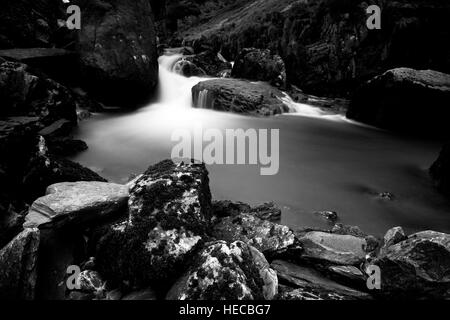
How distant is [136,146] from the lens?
35.3ft

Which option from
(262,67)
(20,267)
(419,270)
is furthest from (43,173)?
(262,67)

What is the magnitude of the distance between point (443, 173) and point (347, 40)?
10882mm

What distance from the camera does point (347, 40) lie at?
56.4ft

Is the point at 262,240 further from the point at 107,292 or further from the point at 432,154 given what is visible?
the point at 432,154

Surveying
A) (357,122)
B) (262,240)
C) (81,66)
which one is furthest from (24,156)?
(357,122)

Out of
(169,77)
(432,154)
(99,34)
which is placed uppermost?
(99,34)

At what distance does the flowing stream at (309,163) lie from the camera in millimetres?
7234

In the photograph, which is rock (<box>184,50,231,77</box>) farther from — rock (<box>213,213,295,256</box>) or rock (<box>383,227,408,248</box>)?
rock (<box>383,227,408,248</box>)

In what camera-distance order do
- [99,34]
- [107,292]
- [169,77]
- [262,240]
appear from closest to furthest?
[107,292]
[262,240]
[99,34]
[169,77]

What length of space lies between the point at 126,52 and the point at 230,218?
35.2ft

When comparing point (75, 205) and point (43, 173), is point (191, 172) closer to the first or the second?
point (75, 205)

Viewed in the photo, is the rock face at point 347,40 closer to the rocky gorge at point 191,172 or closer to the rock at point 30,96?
the rocky gorge at point 191,172

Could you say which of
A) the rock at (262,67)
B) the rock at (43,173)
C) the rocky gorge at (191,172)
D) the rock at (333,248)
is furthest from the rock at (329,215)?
the rock at (262,67)

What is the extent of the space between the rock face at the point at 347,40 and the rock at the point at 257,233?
14691 millimetres
